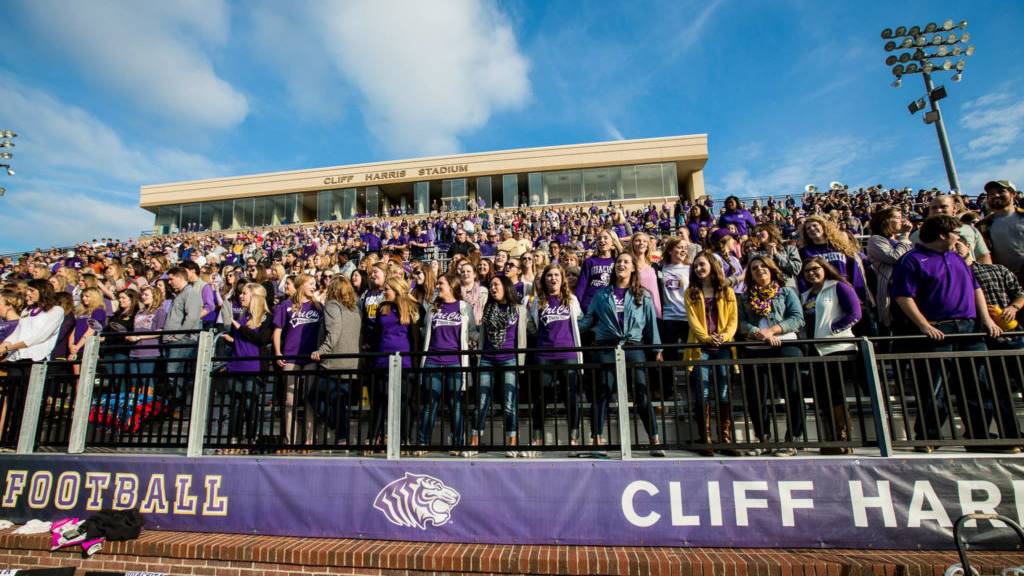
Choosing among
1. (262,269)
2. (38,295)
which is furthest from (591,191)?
(38,295)

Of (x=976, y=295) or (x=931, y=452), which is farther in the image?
(x=976, y=295)

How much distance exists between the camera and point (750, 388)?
521 centimetres

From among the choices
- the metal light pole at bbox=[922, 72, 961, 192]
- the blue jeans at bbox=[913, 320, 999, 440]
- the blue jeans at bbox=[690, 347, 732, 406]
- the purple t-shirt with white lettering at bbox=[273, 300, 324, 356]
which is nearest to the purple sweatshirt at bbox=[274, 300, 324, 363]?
the purple t-shirt with white lettering at bbox=[273, 300, 324, 356]

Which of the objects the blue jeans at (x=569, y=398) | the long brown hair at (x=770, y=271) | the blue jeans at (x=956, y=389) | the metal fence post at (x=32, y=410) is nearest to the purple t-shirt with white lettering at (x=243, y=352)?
the metal fence post at (x=32, y=410)

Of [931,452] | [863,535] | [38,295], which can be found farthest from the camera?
[38,295]

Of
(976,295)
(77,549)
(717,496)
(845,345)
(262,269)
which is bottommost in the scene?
(77,549)

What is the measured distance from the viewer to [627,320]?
218 inches

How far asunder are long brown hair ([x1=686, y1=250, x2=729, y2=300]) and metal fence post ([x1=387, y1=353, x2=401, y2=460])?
10.6ft

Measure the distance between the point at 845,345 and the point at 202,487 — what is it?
6.60 metres

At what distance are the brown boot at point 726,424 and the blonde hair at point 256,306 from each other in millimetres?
5669

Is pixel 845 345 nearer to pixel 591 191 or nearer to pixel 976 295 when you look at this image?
pixel 976 295

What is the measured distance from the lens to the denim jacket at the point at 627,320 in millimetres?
5516

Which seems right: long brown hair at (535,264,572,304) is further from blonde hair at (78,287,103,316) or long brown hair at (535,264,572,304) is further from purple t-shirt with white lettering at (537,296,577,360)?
blonde hair at (78,287,103,316)

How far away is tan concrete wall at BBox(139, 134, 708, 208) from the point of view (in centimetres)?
3656
